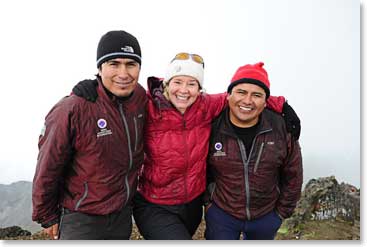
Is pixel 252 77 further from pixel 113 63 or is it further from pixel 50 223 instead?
pixel 50 223

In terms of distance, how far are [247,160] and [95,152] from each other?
1017 mm

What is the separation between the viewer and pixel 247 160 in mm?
2537

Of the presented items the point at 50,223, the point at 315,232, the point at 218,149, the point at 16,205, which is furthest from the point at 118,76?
the point at 315,232

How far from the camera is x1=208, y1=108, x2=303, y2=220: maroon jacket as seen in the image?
2547 mm

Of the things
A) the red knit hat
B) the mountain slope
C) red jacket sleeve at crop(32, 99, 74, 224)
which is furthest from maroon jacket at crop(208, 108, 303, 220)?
→ the mountain slope

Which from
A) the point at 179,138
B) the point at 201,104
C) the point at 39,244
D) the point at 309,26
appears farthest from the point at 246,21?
the point at 39,244

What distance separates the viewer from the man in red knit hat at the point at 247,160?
2.50 metres

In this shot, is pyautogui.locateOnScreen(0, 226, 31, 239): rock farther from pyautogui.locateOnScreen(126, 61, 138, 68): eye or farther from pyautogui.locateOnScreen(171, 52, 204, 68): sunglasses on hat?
pyautogui.locateOnScreen(171, 52, 204, 68): sunglasses on hat

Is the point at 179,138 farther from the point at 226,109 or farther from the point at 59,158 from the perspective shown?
the point at 59,158

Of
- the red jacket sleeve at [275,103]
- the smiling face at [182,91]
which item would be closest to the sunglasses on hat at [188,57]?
the smiling face at [182,91]

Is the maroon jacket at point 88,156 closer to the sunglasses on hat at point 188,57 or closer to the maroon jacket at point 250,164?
the sunglasses on hat at point 188,57

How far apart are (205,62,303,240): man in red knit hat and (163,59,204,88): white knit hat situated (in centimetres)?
24

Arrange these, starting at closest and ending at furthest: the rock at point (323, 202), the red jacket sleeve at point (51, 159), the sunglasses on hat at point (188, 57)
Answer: the red jacket sleeve at point (51, 159) → the sunglasses on hat at point (188, 57) → the rock at point (323, 202)

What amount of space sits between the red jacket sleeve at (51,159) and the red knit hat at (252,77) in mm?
1111
